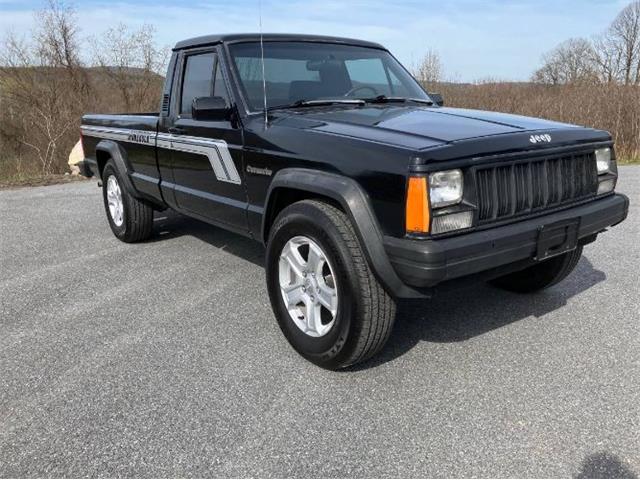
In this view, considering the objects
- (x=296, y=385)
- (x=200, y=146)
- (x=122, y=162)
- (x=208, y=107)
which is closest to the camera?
(x=296, y=385)

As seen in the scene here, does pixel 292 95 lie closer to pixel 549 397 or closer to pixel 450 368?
pixel 450 368

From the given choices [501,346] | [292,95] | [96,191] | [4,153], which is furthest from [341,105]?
[4,153]

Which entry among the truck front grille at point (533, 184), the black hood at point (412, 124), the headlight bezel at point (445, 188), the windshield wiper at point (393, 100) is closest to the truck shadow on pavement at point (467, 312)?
the truck front grille at point (533, 184)

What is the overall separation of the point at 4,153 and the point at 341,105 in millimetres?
17635

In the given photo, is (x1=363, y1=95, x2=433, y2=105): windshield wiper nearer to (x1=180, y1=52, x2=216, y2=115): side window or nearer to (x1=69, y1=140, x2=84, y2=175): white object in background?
(x1=180, y1=52, x2=216, y2=115): side window

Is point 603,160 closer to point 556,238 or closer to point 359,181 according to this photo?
point 556,238

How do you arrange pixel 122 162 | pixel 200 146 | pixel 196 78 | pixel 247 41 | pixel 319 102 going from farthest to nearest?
pixel 122 162, pixel 196 78, pixel 200 146, pixel 247 41, pixel 319 102

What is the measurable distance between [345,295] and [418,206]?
613 millimetres

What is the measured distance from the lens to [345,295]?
9.08 feet

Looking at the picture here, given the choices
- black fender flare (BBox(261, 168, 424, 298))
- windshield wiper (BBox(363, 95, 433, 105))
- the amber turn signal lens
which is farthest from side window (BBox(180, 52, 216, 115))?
the amber turn signal lens

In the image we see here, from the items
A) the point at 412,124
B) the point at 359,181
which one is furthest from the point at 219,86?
the point at 359,181

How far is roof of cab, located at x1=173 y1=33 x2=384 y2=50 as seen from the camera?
154 inches

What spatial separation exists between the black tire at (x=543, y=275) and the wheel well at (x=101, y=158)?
4.27 m

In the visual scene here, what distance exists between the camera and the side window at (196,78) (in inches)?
159
